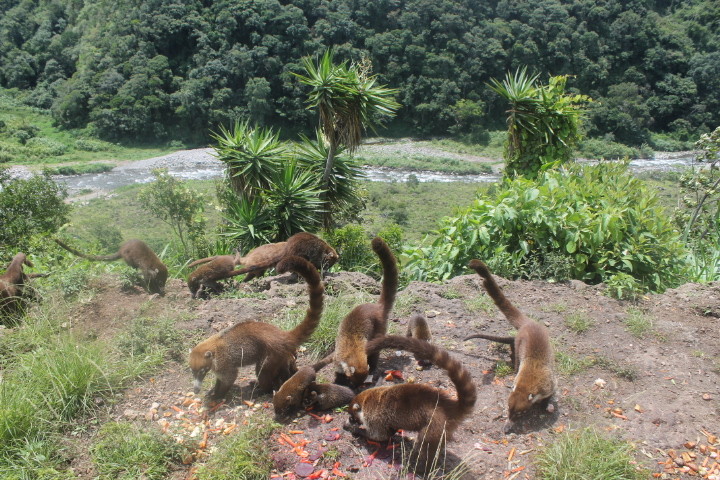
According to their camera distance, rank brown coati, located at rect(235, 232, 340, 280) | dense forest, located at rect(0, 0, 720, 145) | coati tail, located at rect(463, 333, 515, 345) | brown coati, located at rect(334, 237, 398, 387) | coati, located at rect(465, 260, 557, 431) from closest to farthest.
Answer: coati, located at rect(465, 260, 557, 431), brown coati, located at rect(334, 237, 398, 387), coati tail, located at rect(463, 333, 515, 345), brown coati, located at rect(235, 232, 340, 280), dense forest, located at rect(0, 0, 720, 145)

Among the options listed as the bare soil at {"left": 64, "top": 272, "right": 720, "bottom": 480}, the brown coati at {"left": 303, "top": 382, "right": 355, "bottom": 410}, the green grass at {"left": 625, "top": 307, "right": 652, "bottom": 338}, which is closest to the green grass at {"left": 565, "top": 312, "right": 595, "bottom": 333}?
the bare soil at {"left": 64, "top": 272, "right": 720, "bottom": 480}

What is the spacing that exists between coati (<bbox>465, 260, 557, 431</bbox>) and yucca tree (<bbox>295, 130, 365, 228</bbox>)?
19.8ft

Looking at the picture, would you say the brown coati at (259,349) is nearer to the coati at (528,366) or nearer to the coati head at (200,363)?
the coati head at (200,363)

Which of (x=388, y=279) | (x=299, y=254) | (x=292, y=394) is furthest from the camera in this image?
(x=299, y=254)

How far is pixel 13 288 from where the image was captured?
5777 mm

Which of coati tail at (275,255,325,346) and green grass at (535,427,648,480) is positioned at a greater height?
coati tail at (275,255,325,346)

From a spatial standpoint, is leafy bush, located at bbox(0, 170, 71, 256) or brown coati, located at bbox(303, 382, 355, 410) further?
leafy bush, located at bbox(0, 170, 71, 256)

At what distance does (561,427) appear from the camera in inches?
154

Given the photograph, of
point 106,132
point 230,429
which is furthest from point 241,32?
point 230,429

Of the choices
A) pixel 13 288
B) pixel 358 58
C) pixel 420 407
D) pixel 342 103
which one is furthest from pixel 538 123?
pixel 358 58

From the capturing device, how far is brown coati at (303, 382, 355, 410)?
409 centimetres

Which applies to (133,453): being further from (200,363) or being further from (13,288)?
(13,288)

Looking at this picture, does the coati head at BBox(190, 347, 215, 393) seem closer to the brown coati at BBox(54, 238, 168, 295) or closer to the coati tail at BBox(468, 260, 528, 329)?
the coati tail at BBox(468, 260, 528, 329)

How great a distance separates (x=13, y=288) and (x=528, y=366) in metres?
5.35
